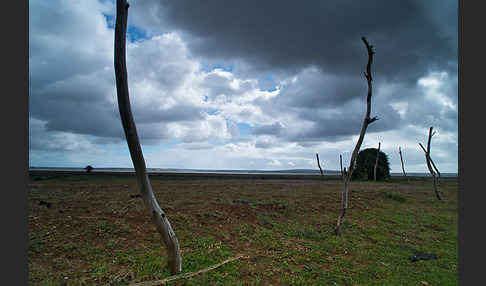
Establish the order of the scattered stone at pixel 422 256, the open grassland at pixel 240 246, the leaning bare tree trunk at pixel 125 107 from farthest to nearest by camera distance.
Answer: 1. the scattered stone at pixel 422 256
2. the open grassland at pixel 240 246
3. the leaning bare tree trunk at pixel 125 107

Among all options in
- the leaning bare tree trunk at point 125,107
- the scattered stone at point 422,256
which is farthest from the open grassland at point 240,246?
the leaning bare tree trunk at point 125,107

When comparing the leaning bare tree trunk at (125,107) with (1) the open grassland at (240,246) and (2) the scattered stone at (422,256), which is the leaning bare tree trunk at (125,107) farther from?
(2) the scattered stone at (422,256)

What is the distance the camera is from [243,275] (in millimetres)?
5609

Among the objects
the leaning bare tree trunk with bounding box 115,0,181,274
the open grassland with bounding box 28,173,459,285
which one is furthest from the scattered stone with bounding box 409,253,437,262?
the leaning bare tree trunk with bounding box 115,0,181,274

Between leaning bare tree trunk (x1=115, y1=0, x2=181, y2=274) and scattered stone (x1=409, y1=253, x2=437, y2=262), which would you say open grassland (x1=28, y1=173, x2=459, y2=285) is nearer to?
scattered stone (x1=409, y1=253, x2=437, y2=262)

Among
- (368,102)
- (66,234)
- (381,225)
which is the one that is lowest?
(381,225)

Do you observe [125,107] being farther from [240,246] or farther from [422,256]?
[422,256]

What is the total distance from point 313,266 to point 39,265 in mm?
5928

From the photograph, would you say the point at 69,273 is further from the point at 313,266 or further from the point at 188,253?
the point at 313,266

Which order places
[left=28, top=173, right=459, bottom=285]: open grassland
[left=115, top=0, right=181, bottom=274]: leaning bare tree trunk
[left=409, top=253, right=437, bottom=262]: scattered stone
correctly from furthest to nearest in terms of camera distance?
[left=409, top=253, right=437, bottom=262]: scattered stone
[left=28, top=173, right=459, bottom=285]: open grassland
[left=115, top=0, right=181, bottom=274]: leaning bare tree trunk

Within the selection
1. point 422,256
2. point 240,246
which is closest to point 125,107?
point 240,246

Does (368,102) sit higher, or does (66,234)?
(368,102)

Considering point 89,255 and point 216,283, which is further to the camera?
point 89,255

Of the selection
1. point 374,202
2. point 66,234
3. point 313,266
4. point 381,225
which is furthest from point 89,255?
point 374,202
